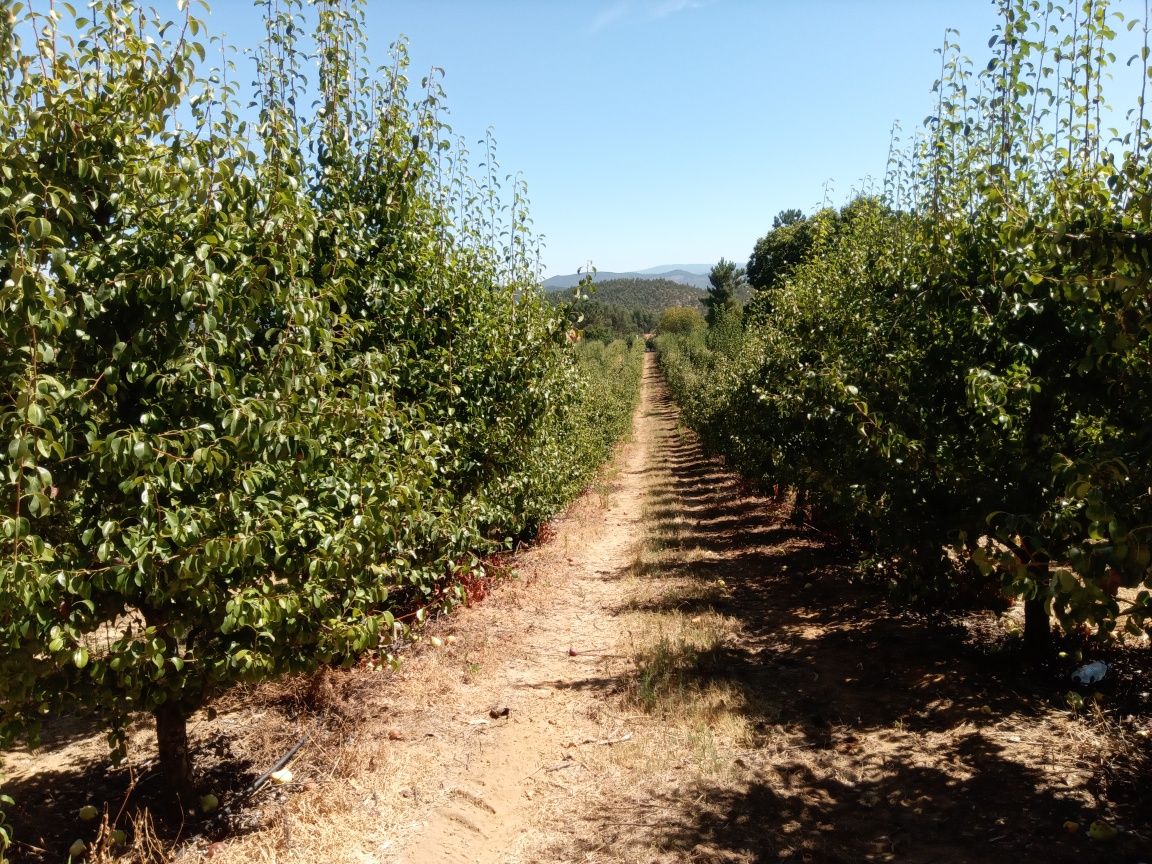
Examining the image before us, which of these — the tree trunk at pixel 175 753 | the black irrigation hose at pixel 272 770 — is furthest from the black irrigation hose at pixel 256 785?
the tree trunk at pixel 175 753

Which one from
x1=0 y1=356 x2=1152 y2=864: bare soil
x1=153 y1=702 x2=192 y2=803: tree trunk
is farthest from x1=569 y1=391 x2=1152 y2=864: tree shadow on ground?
x1=153 y1=702 x2=192 y2=803: tree trunk

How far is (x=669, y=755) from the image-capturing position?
5348 millimetres

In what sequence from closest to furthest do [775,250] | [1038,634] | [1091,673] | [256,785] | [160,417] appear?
[160,417] < [256,785] < [1091,673] < [1038,634] < [775,250]

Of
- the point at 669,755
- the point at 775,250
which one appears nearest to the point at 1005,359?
the point at 669,755

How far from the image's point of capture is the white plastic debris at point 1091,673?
5.32 meters

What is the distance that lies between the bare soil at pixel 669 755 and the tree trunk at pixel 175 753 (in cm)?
20

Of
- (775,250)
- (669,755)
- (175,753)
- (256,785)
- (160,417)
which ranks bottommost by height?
(669,755)

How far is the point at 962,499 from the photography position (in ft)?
18.7

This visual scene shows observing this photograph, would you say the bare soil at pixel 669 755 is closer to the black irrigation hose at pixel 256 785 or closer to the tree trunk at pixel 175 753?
the black irrigation hose at pixel 256 785

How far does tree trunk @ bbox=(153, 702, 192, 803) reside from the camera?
14.5ft

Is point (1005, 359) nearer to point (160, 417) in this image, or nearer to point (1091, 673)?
point (1091, 673)

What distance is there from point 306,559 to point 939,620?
639 centimetres

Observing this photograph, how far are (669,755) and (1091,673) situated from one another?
130 inches

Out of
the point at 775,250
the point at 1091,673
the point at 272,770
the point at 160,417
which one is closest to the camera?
the point at 160,417
